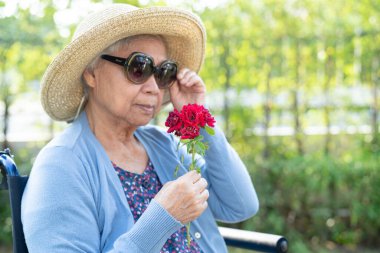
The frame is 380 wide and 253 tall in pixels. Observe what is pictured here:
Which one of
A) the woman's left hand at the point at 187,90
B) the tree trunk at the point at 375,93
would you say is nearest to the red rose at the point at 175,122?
the woman's left hand at the point at 187,90

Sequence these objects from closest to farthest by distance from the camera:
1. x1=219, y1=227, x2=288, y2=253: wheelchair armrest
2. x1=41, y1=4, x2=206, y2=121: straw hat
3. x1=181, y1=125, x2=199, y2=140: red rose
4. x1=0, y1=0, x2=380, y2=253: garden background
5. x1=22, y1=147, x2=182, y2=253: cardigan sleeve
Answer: x1=22, y1=147, x2=182, y2=253: cardigan sleeve, x1=181, y1=125, x2=199, y2=140: red rose, x1=41, y1=4, x2=206, y2=121: straw hat, x1=219, y1=227, x2=288, y2=253: wheelchair armrest, x1=0, y1=0, x2=380, y2=253: garden background

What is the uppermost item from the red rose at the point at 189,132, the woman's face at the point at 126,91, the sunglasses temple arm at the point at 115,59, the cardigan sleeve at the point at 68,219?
the sunglasses temple arm at the point at 115,59

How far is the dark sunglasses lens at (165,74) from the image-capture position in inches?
93.7

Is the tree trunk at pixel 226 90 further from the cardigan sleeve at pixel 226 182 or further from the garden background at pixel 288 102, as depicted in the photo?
the cardigan sleeve at pixel 226 182

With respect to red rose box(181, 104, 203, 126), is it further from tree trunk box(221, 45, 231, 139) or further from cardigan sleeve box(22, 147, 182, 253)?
tree trunk box(221, 45, 231, 139)

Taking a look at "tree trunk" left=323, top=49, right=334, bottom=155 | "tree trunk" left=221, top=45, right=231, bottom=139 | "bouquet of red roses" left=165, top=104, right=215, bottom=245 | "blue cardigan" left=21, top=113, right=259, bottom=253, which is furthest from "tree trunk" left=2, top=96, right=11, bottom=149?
"bouquet of red roses" left=165, top=104, right=215, bottom=245

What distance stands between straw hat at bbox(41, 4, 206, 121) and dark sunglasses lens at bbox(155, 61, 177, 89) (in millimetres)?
131

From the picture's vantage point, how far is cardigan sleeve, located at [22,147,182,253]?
1975mm

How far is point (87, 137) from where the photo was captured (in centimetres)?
232

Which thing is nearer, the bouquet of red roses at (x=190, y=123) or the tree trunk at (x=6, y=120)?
the bouquet of red roses at (x=190, y=123)

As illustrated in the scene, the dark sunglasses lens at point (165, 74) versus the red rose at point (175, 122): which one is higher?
the dark sunglasses lens at point (165, 74)

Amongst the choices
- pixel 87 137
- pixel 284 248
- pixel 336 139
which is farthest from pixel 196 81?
pixel 336 139

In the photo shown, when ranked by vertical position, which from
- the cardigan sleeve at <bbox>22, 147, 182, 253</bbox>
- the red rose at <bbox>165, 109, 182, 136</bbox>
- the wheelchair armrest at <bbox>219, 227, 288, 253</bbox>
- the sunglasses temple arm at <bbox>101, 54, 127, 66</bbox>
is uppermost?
the sunglasses temple arm at <bbox>101, 54, 127, 66</bbox>

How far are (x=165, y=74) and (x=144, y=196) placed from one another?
1.56ft
